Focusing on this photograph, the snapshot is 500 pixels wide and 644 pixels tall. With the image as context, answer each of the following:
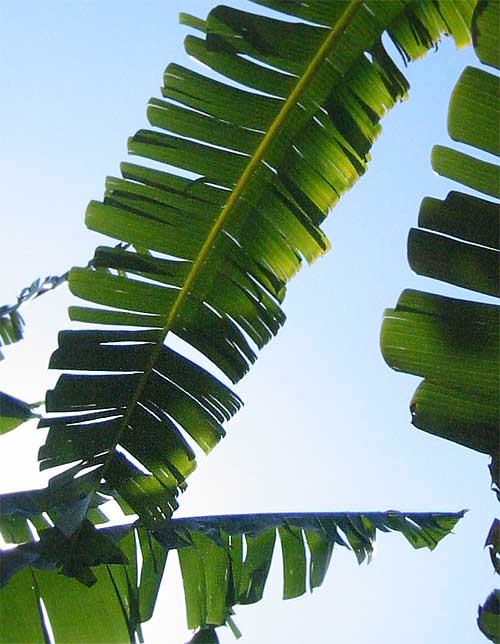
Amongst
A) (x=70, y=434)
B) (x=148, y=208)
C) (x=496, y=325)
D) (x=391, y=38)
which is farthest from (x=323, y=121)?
(x=70, y=434)

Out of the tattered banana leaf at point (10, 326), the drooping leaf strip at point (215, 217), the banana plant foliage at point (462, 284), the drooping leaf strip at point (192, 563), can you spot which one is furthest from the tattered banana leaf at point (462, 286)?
the tattered banana leaf at point (10, 326)

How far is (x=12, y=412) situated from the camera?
158cm

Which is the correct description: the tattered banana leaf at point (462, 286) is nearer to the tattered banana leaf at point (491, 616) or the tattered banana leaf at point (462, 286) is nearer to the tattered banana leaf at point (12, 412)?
the tattered banana leaf at point (491, 616)

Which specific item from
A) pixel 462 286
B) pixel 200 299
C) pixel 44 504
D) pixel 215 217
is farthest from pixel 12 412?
pixel 462 286

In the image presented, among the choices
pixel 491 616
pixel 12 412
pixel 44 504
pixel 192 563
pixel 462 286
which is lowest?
pixel 491 616

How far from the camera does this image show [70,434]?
1.80m

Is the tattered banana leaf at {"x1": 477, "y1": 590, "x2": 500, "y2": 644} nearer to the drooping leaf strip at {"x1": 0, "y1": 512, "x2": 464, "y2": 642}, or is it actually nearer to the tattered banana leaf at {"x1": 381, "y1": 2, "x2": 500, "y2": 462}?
the tattered banana leaf at {"x1": 381, "y1": 2, "x2": 500, "y2": 462}

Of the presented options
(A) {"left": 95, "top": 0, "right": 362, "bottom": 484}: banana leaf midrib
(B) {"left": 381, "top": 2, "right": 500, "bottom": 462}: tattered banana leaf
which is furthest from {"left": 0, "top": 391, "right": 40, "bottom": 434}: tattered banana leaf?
(B) {"left": 381, "top": 2, "right": 500, "bottom": 462}: tattered banana leaf

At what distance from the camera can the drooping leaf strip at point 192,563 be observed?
1.57 m

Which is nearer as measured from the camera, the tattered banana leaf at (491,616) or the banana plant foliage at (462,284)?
the tattered banana leaf at (491,616)

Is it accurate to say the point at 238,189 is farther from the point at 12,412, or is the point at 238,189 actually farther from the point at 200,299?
the point at 12,412

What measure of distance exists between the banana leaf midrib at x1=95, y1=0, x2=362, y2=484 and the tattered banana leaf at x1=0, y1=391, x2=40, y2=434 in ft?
0.88

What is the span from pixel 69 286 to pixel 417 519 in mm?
1183

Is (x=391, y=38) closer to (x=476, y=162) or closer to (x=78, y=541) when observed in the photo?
(x=476, y=162)
